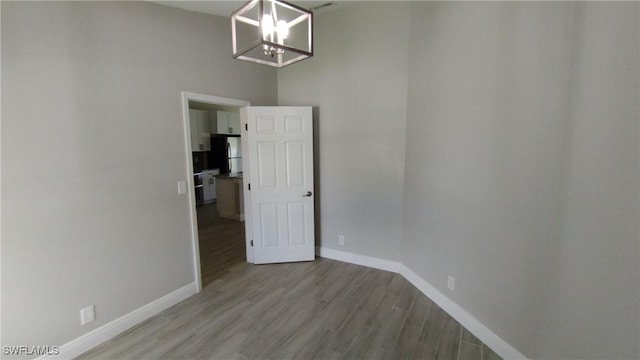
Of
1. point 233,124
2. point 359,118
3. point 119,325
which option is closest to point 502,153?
point 359,118

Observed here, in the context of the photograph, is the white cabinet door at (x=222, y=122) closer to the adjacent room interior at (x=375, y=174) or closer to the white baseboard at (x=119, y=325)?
the adjacent room interior at (x=375, y=174)

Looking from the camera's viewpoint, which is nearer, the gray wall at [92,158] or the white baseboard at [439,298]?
the gray wall at [92,158]

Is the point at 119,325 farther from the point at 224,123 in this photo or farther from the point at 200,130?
the point at 224,123

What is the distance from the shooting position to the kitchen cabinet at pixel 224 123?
6395 millimetres

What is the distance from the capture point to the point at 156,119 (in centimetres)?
247

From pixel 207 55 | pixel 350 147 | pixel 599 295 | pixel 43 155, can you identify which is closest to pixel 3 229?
pixel 43 155

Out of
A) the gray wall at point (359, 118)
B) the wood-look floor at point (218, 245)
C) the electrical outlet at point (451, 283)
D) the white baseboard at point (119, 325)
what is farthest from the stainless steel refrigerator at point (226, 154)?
the electrical outlet at point (451, 283)

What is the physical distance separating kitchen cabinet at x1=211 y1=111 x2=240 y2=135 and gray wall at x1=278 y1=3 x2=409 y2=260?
3220 millimetres

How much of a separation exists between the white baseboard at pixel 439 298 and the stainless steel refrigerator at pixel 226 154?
12.0 ft

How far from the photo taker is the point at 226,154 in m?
6.47

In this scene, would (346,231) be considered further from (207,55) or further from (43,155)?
(43,155)

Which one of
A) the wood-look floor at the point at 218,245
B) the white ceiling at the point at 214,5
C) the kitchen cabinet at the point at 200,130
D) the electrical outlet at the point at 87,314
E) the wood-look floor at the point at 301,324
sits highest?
the white ceiling at the point at 214,5

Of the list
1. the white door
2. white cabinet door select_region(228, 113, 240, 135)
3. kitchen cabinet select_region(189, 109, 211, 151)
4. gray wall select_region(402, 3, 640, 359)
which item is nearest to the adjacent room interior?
gray wall select_region(402, 3, 640, 359)

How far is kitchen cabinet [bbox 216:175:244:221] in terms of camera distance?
551 cm
